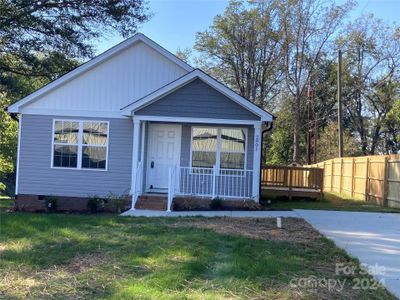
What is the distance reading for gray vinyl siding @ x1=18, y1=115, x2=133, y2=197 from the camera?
1439 cm

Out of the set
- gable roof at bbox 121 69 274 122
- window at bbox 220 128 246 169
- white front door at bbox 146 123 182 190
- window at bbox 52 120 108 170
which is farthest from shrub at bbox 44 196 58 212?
window at bbox 220 128 246 169

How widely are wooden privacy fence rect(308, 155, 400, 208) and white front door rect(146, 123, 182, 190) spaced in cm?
740

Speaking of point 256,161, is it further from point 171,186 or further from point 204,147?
point 171,186

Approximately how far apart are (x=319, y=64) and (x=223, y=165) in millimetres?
29009

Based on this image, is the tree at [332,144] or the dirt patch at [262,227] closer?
the dirt patch at [262,227]

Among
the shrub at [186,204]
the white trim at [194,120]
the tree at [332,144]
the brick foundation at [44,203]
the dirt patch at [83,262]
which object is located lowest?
the dirt patch at [83,262]

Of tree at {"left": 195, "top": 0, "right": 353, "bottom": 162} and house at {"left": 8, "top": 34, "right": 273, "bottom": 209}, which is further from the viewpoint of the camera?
tree at {"left": 195, "top": 0, "right": 353, "bottom": 162}

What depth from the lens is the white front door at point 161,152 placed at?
14.7 metres

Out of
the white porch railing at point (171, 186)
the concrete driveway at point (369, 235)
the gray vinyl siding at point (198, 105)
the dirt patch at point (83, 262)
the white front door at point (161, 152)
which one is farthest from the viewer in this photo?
the white front door at point (161, 152)

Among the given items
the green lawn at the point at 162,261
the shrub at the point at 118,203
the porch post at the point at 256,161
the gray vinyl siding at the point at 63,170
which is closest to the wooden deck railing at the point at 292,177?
the porch post at the point at 256,161

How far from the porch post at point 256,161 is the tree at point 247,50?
954 inches

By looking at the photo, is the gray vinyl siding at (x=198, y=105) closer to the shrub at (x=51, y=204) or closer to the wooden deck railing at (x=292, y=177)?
the shrub at (x=51, y=204)

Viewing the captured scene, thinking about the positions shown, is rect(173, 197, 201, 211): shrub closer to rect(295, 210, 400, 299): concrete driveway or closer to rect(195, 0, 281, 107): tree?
rect(295, 210, 400, 299): concrete driveway

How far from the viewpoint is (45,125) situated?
48.0ft
